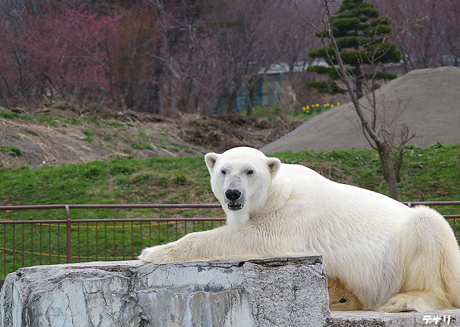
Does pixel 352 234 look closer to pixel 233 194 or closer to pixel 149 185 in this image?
pixel 233 194

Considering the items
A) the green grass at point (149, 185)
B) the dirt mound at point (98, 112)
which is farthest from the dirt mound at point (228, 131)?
the green grass at point (149, 185)

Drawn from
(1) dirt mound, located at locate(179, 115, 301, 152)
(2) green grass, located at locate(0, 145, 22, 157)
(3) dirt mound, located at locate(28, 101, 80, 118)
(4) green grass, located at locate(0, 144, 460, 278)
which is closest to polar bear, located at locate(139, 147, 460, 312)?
(4) green grass, located at locate(0, 144, 460, 278)

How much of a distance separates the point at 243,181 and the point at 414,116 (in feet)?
41.3

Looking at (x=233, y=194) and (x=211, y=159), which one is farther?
(x=211, y=159)

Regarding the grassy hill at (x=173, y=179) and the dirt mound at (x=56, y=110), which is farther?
the dirt mound at (x=56, y=110)

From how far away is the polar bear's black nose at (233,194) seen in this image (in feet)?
10.2

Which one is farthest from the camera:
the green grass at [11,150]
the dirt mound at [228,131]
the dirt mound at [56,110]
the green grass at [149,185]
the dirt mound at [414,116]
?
A: the dirt mound at [228,131]

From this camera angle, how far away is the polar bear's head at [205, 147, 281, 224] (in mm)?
3127

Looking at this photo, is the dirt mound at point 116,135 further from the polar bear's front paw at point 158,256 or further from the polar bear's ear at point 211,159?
the polar bear's front paw at point 158,256

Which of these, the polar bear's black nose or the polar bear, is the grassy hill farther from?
the polar bear's black nose

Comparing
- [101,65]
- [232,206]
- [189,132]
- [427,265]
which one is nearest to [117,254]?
[232,206]

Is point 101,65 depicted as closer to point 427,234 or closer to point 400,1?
point 400,1

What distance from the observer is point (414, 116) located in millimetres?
14406

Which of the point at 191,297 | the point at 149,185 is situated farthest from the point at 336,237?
the point at 149,185
